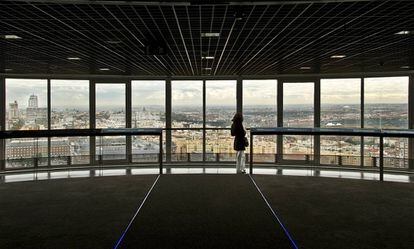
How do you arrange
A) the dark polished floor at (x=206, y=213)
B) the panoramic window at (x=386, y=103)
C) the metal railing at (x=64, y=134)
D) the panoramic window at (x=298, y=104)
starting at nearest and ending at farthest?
the dark polished floor at (x=206, y=213)
the metal railing at (x=64, y=134)
the panoramic window at (x=386, y=103)
the panoramic window at (x=298, y=104)

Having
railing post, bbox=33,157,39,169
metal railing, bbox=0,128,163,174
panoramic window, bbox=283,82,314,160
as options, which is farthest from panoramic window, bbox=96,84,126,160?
panoramic window, bbox=283,82,314,160

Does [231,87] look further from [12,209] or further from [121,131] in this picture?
[12,209]

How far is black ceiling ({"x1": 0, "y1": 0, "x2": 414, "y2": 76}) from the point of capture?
4055 millimetres

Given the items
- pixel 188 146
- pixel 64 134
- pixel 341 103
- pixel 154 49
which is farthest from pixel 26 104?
pixel 341 103

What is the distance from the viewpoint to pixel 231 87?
40.3 ft

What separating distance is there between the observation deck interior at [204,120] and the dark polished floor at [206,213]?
0.02m

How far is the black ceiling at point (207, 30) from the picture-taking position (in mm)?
4055

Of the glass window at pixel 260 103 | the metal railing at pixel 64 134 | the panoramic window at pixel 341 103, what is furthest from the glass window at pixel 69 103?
the panoramic window at pixel 341 103

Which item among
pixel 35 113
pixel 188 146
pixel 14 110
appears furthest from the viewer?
pixel 35 113

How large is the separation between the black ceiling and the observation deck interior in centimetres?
4

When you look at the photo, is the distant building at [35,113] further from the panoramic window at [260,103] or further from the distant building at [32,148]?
the panoramic window at [260,103]

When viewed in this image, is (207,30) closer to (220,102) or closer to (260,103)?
(220,102)

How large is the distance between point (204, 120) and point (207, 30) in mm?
7163

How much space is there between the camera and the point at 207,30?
5199 mm
